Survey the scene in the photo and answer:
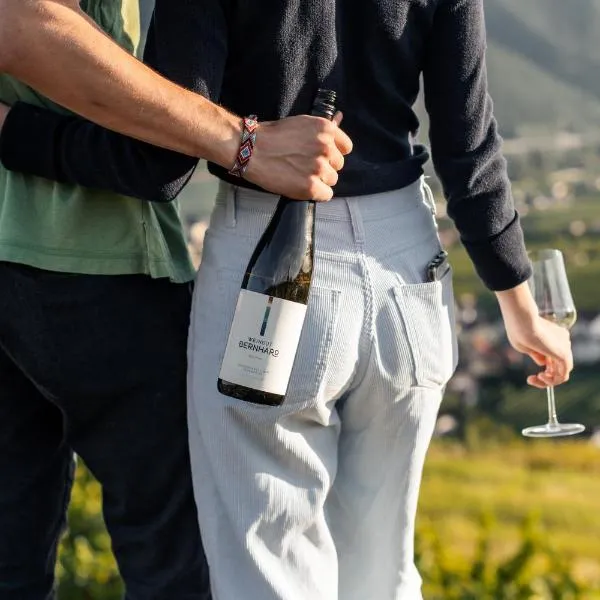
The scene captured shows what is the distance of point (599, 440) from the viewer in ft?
9.64

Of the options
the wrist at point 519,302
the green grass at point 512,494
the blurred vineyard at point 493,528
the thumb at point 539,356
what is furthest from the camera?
the green grass at point 512,494

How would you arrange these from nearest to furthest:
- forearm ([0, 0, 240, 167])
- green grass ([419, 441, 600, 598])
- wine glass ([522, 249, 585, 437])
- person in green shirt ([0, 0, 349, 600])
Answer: forearm ([0, 0, 240, 167]) < person in green shirt ([0, 0, 349, 600]) < wine glass ([522, 249, 585, 437]) < green grass ([419, 441, 600, 598])

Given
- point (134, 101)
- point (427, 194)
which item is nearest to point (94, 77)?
point (134, 101)

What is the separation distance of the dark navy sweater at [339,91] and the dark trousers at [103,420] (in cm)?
21

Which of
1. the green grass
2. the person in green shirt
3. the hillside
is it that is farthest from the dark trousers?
the hillside

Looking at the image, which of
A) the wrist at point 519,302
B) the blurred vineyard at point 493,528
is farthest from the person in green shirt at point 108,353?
the blurred vineyard at point 493,528

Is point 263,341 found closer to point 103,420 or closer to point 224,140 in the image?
point 224,140

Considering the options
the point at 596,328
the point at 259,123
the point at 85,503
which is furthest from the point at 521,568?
the point at 259,123

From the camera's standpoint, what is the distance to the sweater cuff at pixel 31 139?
1595mm

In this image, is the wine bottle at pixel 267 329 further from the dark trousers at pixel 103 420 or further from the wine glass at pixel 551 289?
the wine glass at pixel 551 289

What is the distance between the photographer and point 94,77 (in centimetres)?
145

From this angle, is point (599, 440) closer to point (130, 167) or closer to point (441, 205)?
point (441, 205)

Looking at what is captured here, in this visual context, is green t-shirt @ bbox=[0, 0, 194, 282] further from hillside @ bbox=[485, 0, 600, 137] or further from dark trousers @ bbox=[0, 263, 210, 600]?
hillside @ bbox=[485, 0, 600, 137]

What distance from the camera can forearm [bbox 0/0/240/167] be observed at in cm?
144
